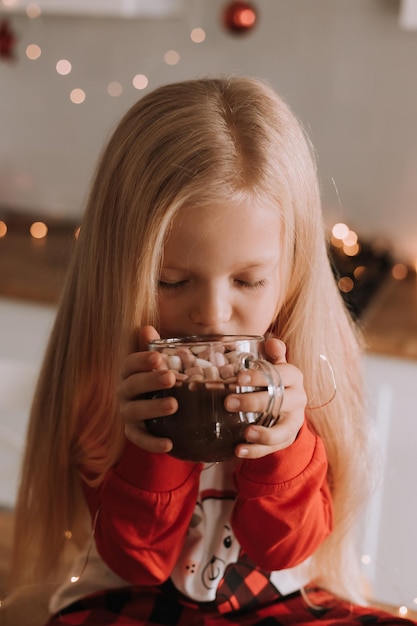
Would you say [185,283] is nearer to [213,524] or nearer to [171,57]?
[213,524]

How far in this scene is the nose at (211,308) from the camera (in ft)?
2.72

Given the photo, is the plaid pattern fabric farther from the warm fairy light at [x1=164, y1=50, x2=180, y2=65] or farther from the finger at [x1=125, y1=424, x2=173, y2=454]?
the warm fairy light at [x1=164, y1=50, x2=180, y2=65]

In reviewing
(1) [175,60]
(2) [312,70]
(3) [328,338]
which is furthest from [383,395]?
(1) [175,60]

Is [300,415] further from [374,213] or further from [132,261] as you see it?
[374,213]

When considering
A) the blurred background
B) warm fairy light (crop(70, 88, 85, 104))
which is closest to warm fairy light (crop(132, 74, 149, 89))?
the blurred background

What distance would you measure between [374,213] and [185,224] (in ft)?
4.68

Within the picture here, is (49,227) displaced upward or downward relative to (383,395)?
upward

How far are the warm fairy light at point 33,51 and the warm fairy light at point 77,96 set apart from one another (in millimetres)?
137

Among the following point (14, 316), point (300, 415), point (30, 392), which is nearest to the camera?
point (300, 415)

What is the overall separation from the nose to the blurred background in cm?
87

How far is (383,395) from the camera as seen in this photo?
1.60 m

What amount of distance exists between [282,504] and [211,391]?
243mm

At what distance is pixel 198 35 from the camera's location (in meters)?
2.18

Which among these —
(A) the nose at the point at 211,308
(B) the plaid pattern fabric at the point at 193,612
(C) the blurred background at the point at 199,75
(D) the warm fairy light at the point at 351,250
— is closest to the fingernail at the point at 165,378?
(A) the nose at the point at 211,308
